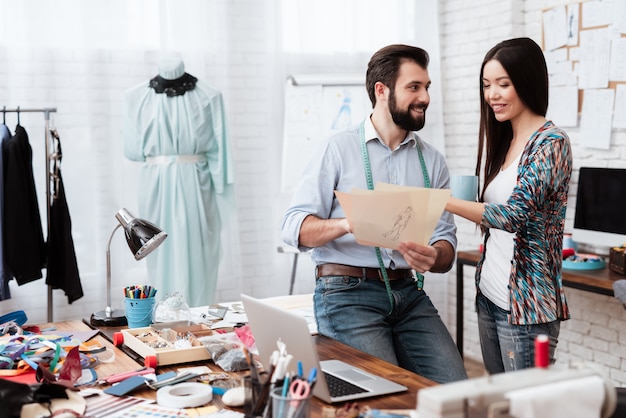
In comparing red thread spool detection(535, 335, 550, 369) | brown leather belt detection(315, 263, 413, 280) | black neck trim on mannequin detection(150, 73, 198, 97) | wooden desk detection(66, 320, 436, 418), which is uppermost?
black neck trim on mannequin detection(150, 73, 198, 97)

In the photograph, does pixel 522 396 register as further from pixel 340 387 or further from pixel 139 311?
pixel 139 311

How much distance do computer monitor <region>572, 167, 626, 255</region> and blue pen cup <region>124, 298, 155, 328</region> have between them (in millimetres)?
2640

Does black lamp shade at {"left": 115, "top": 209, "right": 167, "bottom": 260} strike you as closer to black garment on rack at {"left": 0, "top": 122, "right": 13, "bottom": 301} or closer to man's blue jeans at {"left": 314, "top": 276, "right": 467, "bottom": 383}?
man's blue jeans at {"left": 314, "top": 276, "right": 467, "bottom": 383}

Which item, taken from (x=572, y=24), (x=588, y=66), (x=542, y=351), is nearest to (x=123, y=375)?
(x=542, y=351)

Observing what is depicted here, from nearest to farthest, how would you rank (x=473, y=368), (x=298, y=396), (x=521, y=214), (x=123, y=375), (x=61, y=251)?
(x=298, y=396), (x=123, y=375), (x=521, y=214), (x=61, y=251), (x=473, y=368)

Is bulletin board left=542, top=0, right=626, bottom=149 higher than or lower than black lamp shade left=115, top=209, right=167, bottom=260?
higher

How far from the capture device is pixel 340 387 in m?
1.94

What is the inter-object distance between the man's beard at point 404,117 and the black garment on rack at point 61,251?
6.94 feet

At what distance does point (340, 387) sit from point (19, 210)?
8.70 ft

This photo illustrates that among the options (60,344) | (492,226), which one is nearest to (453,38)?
(492,226)

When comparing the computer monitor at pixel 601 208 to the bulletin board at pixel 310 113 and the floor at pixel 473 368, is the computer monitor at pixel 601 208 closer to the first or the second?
the floor at pixel 473 368

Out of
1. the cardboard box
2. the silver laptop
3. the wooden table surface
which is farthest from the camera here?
the wooden table surface

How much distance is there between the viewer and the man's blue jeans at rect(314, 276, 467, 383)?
8.28 ft

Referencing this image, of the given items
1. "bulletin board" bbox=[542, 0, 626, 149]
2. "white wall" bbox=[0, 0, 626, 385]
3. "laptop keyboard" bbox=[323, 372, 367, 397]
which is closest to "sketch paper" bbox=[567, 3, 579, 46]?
"bulletin board" bbox=[542, 0, 626, 149]
